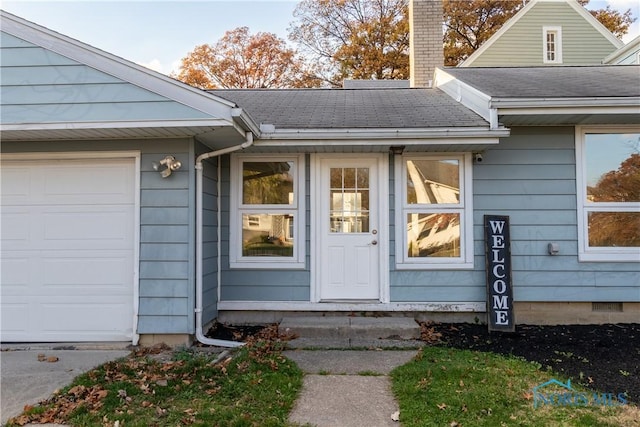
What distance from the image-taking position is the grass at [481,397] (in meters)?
2.77

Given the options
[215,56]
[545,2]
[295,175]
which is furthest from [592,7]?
[295,175]

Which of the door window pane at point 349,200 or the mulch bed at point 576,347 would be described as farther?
the door window pane at point 349,200

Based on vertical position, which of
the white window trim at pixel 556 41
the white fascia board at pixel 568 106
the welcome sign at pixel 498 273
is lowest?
the welcome sign at pixel 498 273

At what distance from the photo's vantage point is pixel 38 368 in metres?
3.85

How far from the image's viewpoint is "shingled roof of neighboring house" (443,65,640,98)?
205 inches

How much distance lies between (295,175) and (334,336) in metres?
2.10

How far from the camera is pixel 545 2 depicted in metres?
16.0

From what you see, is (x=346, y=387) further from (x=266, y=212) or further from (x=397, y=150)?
(x=397, y=150)

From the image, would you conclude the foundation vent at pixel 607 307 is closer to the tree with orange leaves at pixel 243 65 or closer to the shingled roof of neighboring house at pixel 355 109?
the shingled roof of neighboring house at pixel 355 109

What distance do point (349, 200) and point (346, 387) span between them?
2600 millimetres

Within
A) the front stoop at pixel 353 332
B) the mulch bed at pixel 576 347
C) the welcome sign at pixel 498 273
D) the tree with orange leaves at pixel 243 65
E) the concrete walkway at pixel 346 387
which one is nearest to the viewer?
the concrete walkway at pixel 346 387

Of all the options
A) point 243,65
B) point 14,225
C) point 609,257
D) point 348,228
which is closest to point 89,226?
point 14,225

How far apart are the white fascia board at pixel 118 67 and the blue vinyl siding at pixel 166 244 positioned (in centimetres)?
61

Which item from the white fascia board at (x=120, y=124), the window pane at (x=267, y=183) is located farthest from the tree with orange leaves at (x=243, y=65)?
the white fascia board at (x=120, y=124)
